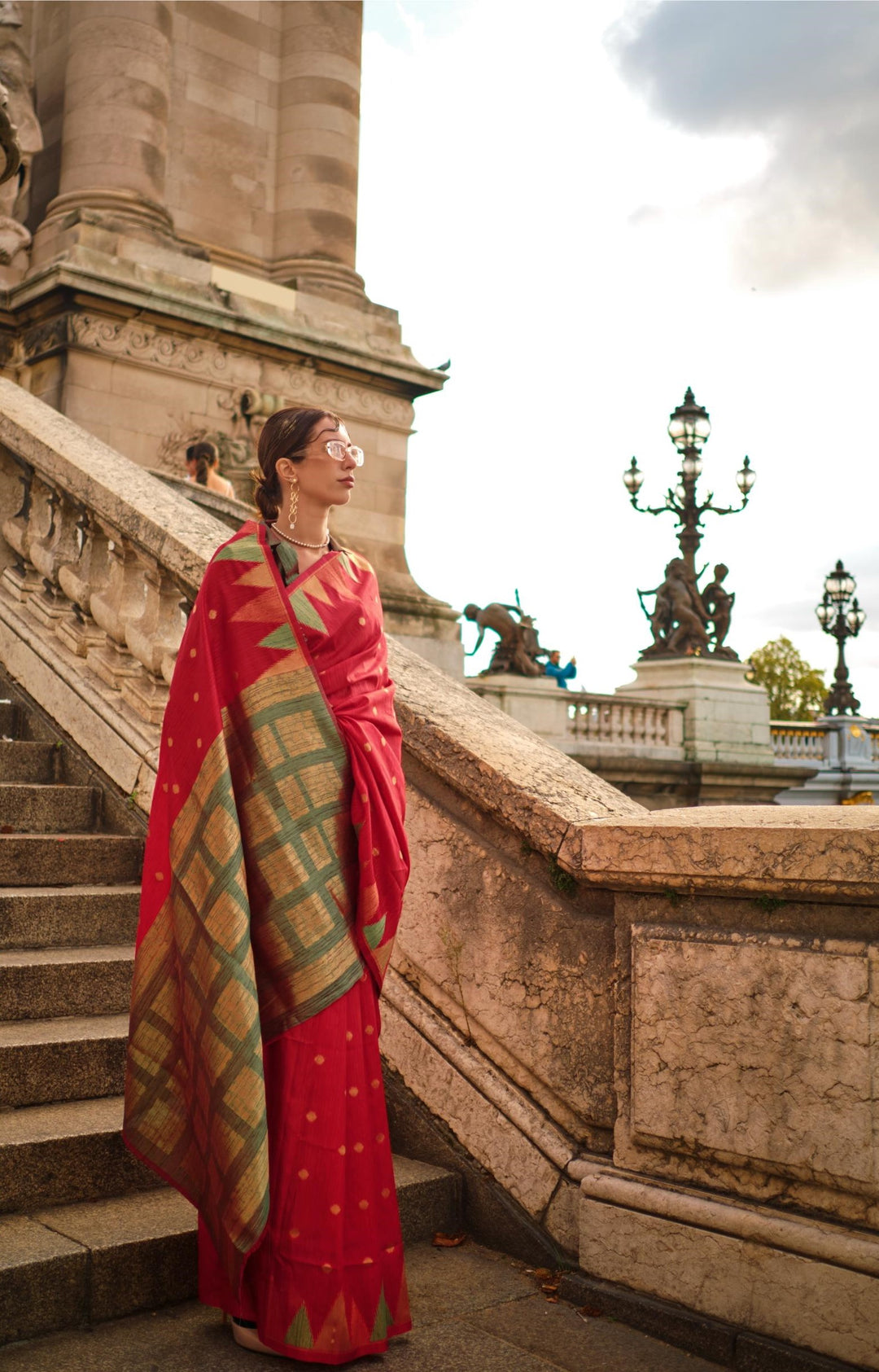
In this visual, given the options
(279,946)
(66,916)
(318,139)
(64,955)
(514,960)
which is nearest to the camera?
(279,946)

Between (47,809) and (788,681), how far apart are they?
6040 centimetres

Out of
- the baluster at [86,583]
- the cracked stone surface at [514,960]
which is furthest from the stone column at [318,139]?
the cracked stone surface at [514,960]

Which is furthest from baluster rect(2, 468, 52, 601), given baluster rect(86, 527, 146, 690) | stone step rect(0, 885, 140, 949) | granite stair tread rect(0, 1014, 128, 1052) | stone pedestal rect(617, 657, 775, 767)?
stone pedestal rect(617, 657, 775, 767)

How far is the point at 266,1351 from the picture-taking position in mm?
2668

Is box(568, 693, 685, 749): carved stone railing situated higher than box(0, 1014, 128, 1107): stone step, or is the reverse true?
box(568, 693, 685, 749): carved stone railing

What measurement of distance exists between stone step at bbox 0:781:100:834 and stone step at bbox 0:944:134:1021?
0.75 meters

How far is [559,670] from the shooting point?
23.7 metres

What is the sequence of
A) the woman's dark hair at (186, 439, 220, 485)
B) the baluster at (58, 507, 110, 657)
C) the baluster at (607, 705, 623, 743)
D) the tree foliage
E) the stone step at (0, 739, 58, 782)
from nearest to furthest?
the stone step at (0, 739, 58, 782) < the baluster at (58, 507, 110, 657) < the woman's dark hair at (186, 439, 220, 485) < the baluster at (607, 705, 623, 743) < the tree foliage

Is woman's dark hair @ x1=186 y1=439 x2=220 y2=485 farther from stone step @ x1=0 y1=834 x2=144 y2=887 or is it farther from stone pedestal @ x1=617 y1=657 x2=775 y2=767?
stone pedestal @ x1=617 y1=657 x2=775 y2=767

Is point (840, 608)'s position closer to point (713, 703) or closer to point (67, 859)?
point (713, 703)

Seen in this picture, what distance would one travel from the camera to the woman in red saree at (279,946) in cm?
266

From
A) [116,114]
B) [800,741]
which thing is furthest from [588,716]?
[800,741]

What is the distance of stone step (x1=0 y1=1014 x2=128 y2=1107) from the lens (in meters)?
3.38

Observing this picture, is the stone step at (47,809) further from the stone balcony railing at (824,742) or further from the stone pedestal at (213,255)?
the stone balcony railing at (824,742)
